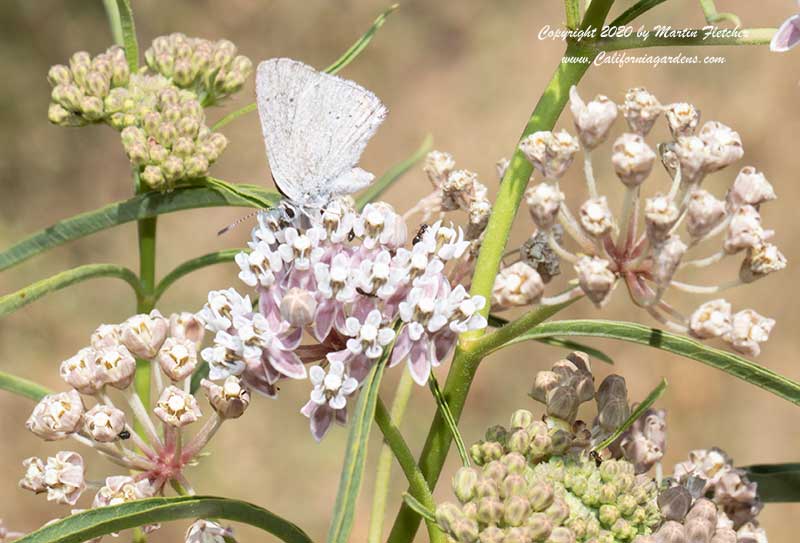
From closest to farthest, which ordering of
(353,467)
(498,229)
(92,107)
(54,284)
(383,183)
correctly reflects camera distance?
(353,467) → (498,229) → (54,284) → (92,107) → (383,183)

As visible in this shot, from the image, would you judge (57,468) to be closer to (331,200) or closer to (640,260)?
(331,200)

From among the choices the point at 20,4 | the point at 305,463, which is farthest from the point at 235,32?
the point at 305,463

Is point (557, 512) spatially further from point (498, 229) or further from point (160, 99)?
point (160, 99)

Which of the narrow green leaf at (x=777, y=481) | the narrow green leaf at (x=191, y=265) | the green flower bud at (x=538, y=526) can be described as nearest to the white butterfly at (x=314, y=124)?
the narrow green leaf at (x=191, y=265)

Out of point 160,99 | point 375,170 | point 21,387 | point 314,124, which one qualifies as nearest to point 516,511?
point 314,124

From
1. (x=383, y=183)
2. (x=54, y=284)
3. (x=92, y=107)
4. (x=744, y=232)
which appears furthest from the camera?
(x=383, y=183)

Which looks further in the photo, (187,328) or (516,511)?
(187,328)

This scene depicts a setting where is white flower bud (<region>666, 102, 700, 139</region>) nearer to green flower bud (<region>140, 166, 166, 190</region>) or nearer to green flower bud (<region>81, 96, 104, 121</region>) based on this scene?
green flower bud (<region>140, 166, 166, 190</region>)
